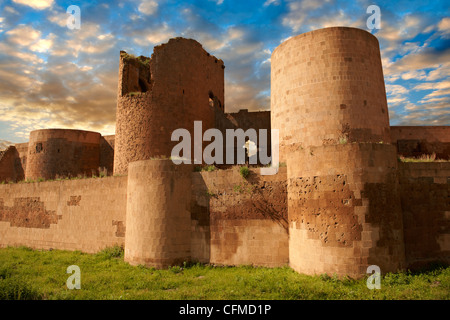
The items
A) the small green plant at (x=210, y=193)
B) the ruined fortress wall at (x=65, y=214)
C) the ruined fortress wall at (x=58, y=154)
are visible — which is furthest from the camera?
the ruined fortress wall at (x=58, y=154)

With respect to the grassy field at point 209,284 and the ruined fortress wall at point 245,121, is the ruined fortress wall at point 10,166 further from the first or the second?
the ruined fortress wall at point 245,121

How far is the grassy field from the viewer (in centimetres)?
739

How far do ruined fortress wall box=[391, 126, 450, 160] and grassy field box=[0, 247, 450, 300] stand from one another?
888 cm

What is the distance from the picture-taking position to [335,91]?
36.6 ft

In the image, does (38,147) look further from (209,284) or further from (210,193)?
(209,284)

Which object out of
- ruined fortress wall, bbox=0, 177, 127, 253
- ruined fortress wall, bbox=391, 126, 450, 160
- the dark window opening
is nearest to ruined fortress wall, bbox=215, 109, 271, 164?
ruined fortress wall, bbox=391, 126, 450, 160

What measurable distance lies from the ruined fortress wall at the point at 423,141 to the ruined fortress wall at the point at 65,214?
1415 cm

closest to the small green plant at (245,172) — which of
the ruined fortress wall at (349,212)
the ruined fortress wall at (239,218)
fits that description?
the ruined fortress wall at (239,218)

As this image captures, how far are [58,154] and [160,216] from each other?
54.1 ft

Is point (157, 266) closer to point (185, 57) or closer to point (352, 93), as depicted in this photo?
point (352, 93)

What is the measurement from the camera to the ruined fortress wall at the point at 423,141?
1603cm

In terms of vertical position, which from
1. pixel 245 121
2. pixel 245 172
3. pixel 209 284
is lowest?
pixel 209 284

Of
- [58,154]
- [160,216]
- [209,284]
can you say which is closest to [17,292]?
[160,216]

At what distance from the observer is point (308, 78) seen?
37.8 feet
